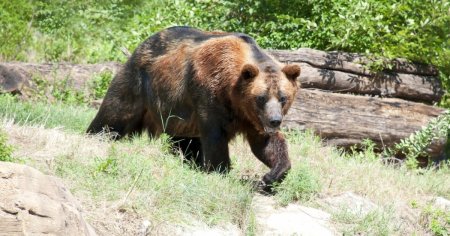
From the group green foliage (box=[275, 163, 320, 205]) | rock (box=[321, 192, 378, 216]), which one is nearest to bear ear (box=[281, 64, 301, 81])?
green foliage (box=[275, 163, 320, 205])

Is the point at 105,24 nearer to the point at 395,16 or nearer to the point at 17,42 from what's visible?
the point at 17,42

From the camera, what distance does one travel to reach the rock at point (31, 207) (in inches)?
202

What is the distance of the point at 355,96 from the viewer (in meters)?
11.5

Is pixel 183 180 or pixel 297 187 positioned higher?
pixel 183 180

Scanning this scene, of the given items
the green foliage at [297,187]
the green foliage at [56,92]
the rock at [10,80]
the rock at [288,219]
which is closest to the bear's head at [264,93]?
the green foliage at [297,187]

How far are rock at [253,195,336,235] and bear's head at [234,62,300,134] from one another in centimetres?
75

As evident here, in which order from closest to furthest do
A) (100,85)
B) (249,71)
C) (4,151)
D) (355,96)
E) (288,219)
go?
(4,151), (288,219), (249,71), (355,96), (100,85)

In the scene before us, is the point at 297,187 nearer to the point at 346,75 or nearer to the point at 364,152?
the point at 364,152

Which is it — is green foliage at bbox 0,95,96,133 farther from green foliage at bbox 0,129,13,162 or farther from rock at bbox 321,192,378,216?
rock at bbox 321,192,378,216

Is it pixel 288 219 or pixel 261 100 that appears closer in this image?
pixel 288 219

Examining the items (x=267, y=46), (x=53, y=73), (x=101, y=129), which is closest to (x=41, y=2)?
(x=53, y=73)

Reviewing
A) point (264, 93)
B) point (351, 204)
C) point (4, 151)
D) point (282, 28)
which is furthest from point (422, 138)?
point (4, 151)

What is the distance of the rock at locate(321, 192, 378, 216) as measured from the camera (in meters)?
8.46

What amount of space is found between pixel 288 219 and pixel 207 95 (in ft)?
4.98
